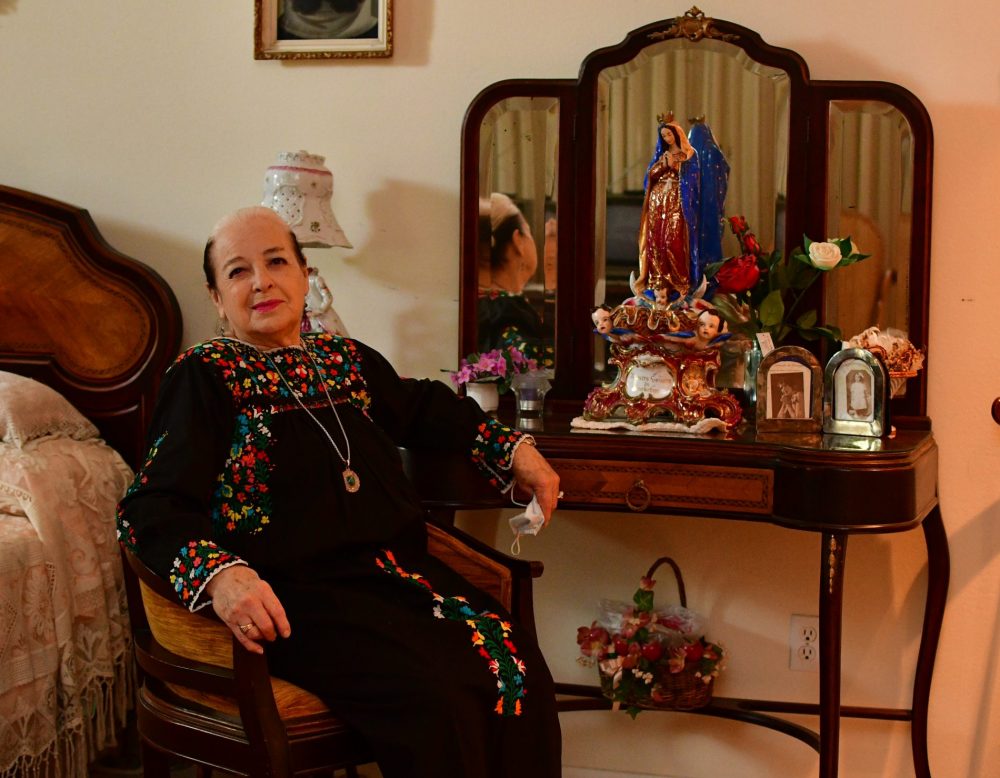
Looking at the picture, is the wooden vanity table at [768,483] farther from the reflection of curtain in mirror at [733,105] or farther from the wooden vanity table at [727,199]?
the reflection of curtain in mirror at [733,105]

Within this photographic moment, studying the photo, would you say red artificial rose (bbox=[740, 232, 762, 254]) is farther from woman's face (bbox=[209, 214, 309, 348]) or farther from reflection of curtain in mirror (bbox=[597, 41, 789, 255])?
woman's face (bbox=[209, 214, 309, 348])

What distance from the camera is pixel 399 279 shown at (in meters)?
2.79

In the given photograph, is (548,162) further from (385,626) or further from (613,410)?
(385,626)

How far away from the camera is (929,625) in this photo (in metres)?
2.54

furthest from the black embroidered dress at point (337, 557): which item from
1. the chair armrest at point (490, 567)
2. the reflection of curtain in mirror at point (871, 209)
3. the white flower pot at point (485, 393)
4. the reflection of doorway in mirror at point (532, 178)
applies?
the reflection of curtain in mirror at point (871, 209)

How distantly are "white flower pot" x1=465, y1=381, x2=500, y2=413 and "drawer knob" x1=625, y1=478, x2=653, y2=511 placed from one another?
1.58 feet

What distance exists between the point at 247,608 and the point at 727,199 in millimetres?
1502

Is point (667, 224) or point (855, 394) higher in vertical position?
point (667, 224)

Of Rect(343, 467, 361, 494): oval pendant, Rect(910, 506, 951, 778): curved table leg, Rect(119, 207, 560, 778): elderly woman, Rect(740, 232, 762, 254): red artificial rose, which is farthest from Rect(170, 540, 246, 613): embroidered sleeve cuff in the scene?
Rect(910, 506, 951, 778): curved table leg

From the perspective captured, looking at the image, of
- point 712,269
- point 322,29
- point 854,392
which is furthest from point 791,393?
point 322,29

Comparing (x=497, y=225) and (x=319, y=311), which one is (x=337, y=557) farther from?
(x=497, y=225)

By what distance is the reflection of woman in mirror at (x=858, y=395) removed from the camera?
7.11ft

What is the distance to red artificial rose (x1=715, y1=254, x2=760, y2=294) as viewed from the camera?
7.54 ft

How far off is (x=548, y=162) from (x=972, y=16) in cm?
100
